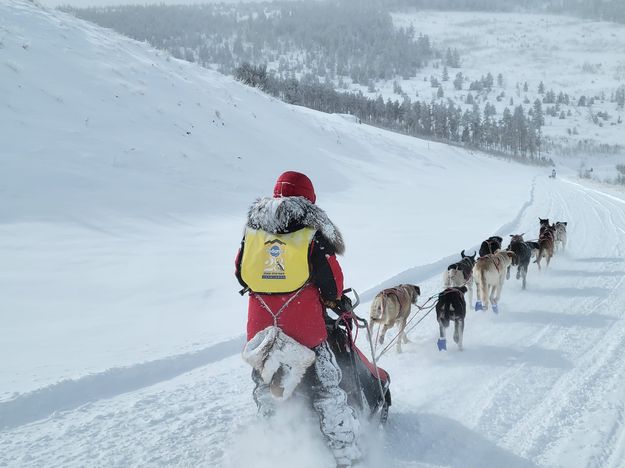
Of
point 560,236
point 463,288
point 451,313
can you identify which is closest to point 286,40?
point 560,236

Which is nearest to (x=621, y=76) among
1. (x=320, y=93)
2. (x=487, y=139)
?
(x=487, y=139)

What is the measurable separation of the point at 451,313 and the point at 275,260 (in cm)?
327

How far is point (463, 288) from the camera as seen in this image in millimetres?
Result: 5512

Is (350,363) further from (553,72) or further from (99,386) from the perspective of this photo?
(553,72)

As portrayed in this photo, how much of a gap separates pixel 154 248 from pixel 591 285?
8.09 metres

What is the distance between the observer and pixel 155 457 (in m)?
3.22

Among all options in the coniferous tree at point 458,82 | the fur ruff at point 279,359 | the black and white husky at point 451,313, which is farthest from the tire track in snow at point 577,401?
the coniferous tree at point 458,82

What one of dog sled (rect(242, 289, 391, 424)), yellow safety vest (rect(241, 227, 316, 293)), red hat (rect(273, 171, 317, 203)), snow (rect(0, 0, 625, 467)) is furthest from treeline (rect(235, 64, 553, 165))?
yellow safety vest (rect(241, 227, 316, 293))

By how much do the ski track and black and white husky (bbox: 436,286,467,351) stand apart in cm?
19

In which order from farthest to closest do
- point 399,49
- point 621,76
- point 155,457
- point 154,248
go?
point 399,49, point 621,76, point 154,248, point 155,457

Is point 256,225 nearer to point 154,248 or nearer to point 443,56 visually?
point 154,248

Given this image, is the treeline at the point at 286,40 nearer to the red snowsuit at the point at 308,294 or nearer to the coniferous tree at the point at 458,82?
the coniferous tree at the point at 458,82

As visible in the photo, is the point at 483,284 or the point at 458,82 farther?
the point at 458,82

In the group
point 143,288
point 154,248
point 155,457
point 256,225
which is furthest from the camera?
point 154,248
